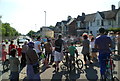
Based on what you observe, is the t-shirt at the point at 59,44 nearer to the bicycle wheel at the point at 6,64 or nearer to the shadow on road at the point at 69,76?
the shadow on road at the point at 69,76

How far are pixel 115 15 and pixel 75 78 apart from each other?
4214 cm

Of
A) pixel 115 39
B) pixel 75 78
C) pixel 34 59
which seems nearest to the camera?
pixel 34 59

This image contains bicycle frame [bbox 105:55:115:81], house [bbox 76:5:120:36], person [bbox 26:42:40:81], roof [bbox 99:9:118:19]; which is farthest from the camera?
roof [bbox 99:9:118:19]

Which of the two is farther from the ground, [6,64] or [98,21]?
[98,21]

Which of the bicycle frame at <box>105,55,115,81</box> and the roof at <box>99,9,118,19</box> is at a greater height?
the roof at <box>99,9,118,19</box>

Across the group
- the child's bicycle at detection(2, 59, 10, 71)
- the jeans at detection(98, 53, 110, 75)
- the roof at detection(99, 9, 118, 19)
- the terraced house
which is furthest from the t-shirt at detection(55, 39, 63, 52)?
the roof at detection(99, 9, 118, 19)

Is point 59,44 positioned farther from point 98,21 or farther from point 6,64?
point 98,21

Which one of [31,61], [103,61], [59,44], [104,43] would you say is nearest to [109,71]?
[103,61]

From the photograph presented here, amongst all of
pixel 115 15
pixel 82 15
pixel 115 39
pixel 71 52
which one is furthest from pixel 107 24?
pixel 71 52

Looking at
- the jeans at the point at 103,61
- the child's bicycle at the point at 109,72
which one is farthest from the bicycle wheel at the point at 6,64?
the child's bicycle at the point at 109,72

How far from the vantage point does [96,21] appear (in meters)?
53.8

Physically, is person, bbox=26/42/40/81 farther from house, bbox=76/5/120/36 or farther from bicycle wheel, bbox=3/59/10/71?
house, bbox=76/5/120/36

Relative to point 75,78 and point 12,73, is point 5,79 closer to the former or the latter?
point 12,73

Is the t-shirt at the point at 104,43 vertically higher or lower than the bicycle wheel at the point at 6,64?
higher
